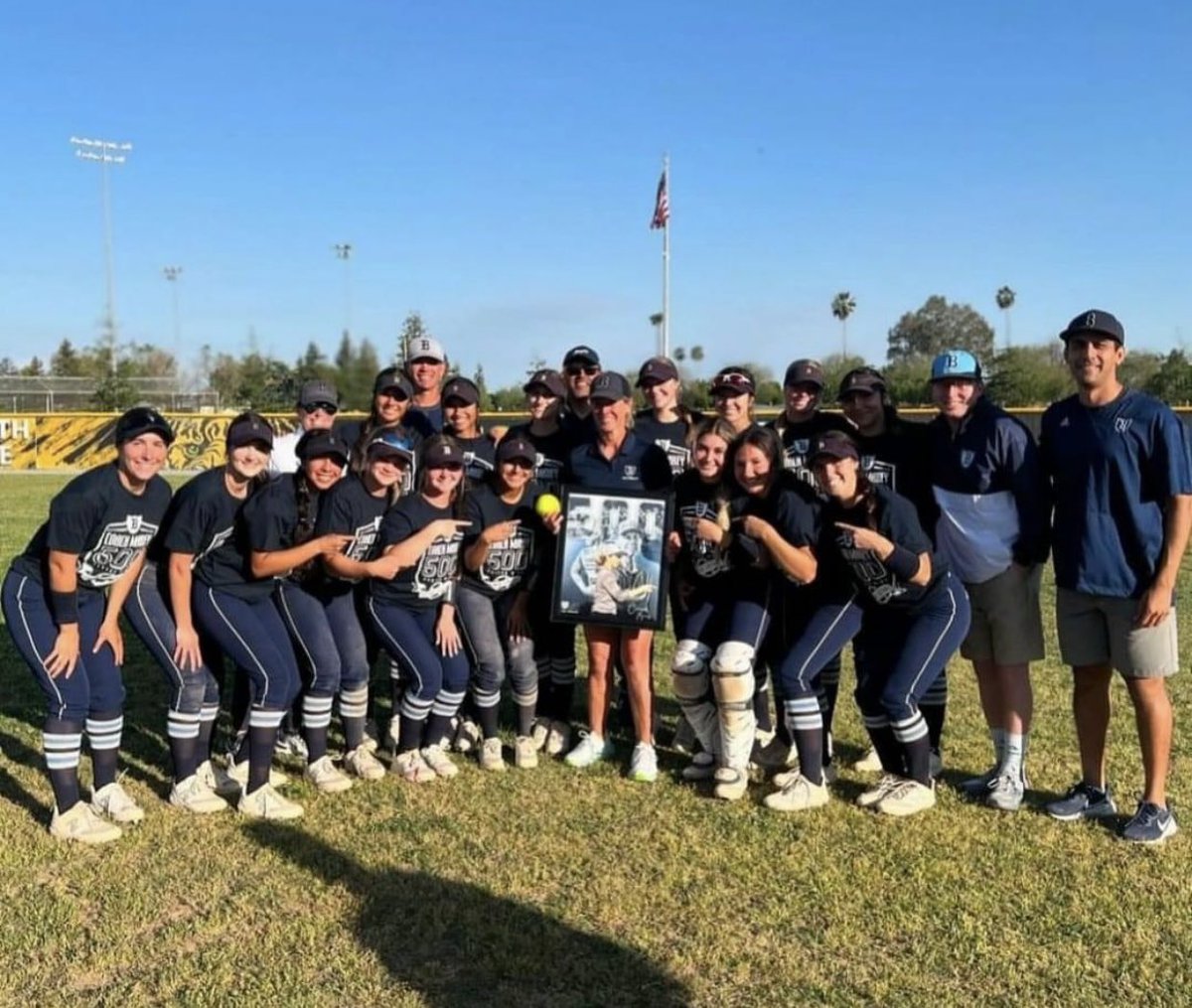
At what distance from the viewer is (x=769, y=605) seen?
5.89 m

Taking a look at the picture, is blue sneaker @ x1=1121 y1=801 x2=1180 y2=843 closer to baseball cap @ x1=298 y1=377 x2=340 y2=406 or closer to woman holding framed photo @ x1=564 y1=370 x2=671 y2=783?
woman holding framed photo @ x1=564 y1=370 x2=671 y2=783

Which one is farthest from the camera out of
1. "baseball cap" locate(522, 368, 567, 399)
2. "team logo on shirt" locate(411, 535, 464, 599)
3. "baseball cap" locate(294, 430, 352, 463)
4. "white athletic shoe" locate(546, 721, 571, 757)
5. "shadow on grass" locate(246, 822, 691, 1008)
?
"baseball cap" locate(522, 368, 567, 399)

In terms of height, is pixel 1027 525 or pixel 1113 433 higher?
pixel 1113 433

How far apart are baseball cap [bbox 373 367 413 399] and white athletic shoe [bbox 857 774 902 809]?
362 centimetres

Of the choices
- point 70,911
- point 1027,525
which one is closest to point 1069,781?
point 1027,525

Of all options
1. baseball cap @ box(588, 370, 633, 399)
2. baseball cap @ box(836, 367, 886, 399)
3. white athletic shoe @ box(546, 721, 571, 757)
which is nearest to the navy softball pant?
white athletic shoe @ box(546, 721, 571, 757)

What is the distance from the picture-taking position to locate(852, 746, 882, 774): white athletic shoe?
611 centimetres


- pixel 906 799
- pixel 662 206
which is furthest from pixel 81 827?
pixel 662 206

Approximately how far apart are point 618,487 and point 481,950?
9.19ft

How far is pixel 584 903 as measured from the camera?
4.40 meters

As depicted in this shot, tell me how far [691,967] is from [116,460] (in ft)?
11.8

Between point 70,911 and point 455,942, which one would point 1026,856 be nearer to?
point 455,942

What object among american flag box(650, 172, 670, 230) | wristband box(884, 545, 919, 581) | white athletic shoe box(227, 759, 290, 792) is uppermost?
american flag box(650, 172, 670, 230)

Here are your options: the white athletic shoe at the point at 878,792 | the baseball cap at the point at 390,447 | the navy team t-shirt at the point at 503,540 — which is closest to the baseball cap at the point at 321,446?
the baseball cap at the point at 390,447
